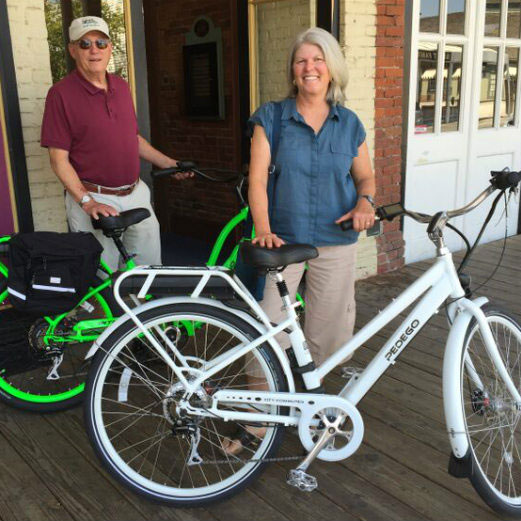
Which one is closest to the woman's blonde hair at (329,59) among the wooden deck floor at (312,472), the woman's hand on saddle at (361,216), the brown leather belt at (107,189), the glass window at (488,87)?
the woman's hand on saddle at (361,216)

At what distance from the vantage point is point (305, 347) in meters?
2.09

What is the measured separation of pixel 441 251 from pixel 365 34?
256cm

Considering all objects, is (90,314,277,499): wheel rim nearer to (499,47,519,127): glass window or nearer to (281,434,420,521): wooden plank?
(281,434,420,521): wooden plank

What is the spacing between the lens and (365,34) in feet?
13.6

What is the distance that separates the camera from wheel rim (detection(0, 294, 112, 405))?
268cm

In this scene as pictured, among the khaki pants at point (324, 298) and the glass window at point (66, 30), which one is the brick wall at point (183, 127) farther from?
the khaki pants at point (324, 298)

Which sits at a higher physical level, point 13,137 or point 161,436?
point 13,137

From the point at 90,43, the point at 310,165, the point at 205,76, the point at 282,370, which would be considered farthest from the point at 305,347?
the point at 205,76

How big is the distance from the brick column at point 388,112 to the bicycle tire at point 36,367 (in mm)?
2422

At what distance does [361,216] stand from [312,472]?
0.97 m

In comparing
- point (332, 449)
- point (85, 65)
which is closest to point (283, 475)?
point (332, 449)

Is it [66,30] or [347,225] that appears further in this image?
[66,30]

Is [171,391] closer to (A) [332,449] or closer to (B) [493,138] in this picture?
(A) [332,449]

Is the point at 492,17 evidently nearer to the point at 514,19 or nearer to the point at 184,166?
the point at 514,19
